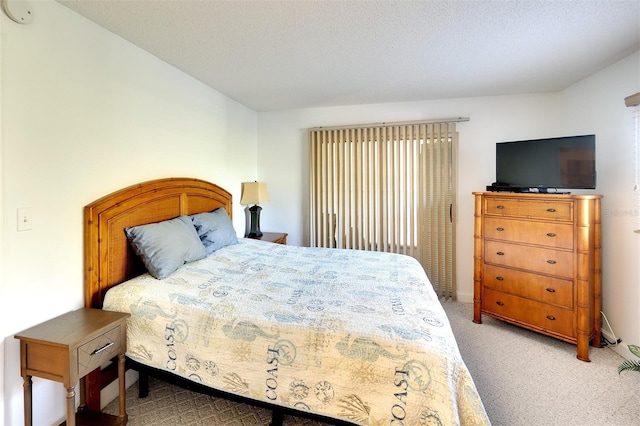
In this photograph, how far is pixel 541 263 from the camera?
8.59ft

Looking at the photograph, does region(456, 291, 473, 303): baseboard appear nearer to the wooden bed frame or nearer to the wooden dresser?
the wooden dresser

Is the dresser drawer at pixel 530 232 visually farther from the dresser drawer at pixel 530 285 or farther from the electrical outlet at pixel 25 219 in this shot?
the electrical outlet at pixel 25 219

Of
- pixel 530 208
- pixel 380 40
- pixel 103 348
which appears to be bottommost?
pixel 103 348

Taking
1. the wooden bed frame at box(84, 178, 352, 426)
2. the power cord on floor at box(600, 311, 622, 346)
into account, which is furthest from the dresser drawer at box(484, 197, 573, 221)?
the wooden bed frame at box(84, 178, 352, 426)

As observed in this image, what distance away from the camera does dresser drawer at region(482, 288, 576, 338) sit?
250cm

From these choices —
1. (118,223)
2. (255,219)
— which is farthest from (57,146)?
(255,219)

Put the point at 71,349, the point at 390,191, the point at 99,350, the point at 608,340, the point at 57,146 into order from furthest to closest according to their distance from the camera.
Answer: the point at 390,191 < the point at 608,340 < the point at 57,146 < the point at 99,350 < the point at 71,349

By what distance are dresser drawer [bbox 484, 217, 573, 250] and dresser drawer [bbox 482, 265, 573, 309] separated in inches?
12.0

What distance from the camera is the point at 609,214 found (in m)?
2.61

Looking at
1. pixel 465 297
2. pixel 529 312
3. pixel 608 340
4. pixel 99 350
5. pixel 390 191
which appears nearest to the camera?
pixel 99 350

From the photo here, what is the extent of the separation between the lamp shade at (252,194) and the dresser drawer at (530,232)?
2.63 metres

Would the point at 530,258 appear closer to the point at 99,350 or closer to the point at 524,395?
the point at 524,395

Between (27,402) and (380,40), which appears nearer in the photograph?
(27,402)

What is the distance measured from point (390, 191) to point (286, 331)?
2.74 meters
